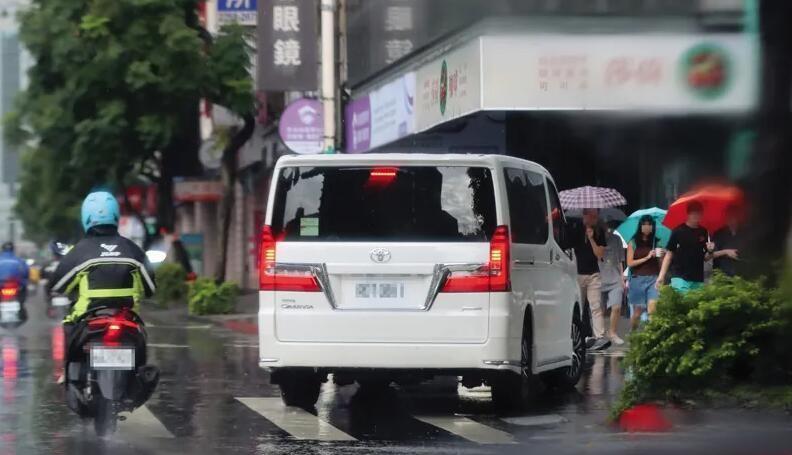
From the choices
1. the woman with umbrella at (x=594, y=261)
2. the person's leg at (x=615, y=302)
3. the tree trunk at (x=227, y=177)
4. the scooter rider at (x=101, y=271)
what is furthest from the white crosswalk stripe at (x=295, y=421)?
the tree trunk at (x=227, y=177)

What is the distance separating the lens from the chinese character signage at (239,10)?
34250 millimetres

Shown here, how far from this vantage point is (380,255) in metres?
10.5

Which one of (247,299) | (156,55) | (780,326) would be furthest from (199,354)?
(247,299)

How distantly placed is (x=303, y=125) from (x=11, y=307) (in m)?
5.57

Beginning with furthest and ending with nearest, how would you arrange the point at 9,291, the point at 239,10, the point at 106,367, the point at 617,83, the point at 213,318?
1. the point at 239,10
2. the point at 213,318
3. the point at 9,291
4. the point at 106,367
5. the point at 617,83

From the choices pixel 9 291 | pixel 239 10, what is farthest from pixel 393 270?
pixel 239 10

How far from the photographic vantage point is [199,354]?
1822cm

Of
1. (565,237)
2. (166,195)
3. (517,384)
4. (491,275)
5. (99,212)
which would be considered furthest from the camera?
(166,195)

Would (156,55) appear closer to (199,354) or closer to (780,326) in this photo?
(199,354)

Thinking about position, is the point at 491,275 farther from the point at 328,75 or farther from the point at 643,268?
the point at 328,75

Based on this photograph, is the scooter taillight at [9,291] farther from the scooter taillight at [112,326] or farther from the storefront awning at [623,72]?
the scooter taillight at [112,326]

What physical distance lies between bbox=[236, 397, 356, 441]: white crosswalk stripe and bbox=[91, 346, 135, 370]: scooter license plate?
1.22 meters

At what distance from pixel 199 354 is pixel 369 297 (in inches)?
317

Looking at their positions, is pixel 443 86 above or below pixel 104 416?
above
